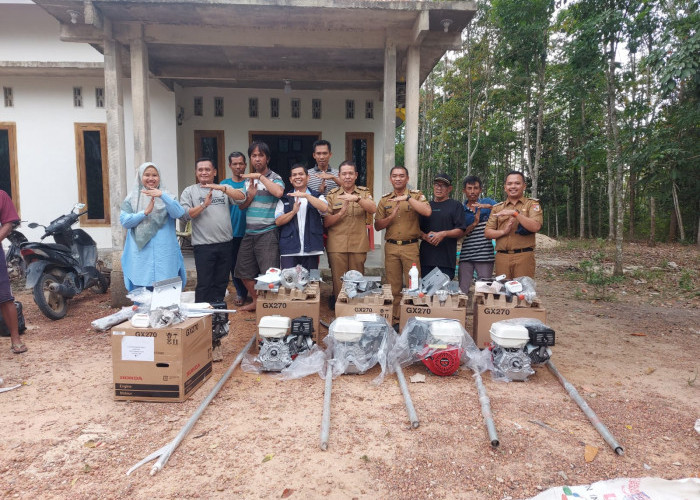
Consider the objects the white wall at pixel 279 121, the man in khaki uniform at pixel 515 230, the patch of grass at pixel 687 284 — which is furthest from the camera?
the white wall at pixel 279 121

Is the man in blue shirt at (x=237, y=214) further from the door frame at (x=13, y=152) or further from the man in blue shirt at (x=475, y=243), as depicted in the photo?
the door frame at (x=13, y=152)

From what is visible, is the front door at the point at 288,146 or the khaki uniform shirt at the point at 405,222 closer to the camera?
the khaki uniform shirt at the point at 405,222

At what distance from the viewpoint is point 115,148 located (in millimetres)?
5652

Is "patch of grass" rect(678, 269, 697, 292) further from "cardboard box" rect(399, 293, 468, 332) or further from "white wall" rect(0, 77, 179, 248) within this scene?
"white wall" rect(0, 77, 179, 248)

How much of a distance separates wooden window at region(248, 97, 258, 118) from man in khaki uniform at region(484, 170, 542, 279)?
18.5 ft

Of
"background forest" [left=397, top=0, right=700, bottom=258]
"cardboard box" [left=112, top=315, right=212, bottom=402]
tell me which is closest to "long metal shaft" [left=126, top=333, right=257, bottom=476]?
"cardboard box" [left=112, top=315, right=212, bottom=402]

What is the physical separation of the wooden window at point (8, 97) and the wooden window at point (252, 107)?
396 centimetres

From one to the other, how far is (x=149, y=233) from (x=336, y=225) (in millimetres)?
1743

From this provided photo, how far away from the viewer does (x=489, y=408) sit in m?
2.84

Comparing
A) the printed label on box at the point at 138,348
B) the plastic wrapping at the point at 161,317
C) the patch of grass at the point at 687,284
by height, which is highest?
the plastic wrapping at the point at 161,317

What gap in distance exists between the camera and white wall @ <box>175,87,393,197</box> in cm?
845

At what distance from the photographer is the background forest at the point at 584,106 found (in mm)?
7242

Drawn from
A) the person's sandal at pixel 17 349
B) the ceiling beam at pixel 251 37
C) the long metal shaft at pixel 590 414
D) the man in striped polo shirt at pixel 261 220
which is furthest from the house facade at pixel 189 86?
the long metal shaft at pixel 590 414

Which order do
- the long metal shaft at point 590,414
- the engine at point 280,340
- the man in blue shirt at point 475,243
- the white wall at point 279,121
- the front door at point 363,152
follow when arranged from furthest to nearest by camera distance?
the front door at point 363,152 < the white wall at point 279,121 < the man in blue shirt at point 475,243 < the engine at point 280,340 < the long metal shaft at point 590,414
